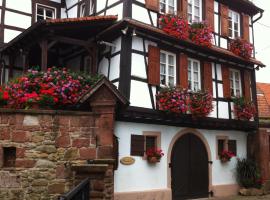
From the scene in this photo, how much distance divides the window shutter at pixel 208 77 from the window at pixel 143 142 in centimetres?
304

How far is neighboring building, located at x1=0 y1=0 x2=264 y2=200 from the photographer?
37.2 feet

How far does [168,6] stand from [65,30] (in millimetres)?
3997

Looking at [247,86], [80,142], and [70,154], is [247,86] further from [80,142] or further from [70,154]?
[70,154]

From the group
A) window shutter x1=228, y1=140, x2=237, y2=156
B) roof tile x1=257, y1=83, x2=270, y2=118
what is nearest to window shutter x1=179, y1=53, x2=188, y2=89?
window shutter x1=228, y1=140, x2=237, y2=156

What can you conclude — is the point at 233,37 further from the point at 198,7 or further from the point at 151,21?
the point at 151,21

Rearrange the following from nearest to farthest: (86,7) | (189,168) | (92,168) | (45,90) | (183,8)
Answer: (92,168) → (45,90) → (189,168) → (183,8) → (86,7)

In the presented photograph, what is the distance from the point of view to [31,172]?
841cm

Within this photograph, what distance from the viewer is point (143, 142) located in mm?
11703

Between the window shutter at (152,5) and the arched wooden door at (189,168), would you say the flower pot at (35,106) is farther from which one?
the arched wooden door at (189,168)

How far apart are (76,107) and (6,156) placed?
204 cm

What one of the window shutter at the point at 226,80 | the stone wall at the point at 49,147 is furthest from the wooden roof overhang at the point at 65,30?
the window shutter at the point at 226,80

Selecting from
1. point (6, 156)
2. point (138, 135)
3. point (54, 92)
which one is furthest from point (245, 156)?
point (6, 156)

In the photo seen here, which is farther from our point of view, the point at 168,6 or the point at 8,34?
the point at 8,34

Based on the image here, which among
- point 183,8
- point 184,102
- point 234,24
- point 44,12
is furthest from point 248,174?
point 44,12
